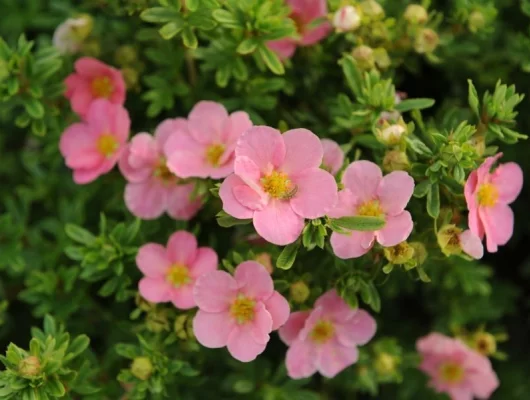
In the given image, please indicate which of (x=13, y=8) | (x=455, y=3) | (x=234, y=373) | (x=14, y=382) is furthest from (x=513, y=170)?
(x=13, y=8)

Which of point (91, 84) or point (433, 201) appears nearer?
point (433, 201)

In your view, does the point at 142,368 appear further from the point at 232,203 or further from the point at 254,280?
the point at 232,203

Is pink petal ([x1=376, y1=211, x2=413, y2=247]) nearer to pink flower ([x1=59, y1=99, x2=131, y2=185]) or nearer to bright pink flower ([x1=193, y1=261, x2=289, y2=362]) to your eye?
bright pink flower ([x1=193, y1=261, x2=289, y2=362])

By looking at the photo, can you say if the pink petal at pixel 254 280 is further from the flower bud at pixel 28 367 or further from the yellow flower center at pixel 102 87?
the yellow flower center at pixel 102 87

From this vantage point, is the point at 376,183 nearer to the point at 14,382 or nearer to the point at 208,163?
the point at 208,163

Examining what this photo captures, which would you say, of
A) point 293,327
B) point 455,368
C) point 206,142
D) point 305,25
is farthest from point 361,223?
point 455,368

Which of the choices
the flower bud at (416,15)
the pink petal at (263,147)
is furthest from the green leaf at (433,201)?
the flower bud at (416,15)

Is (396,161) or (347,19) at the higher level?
(347,19)
